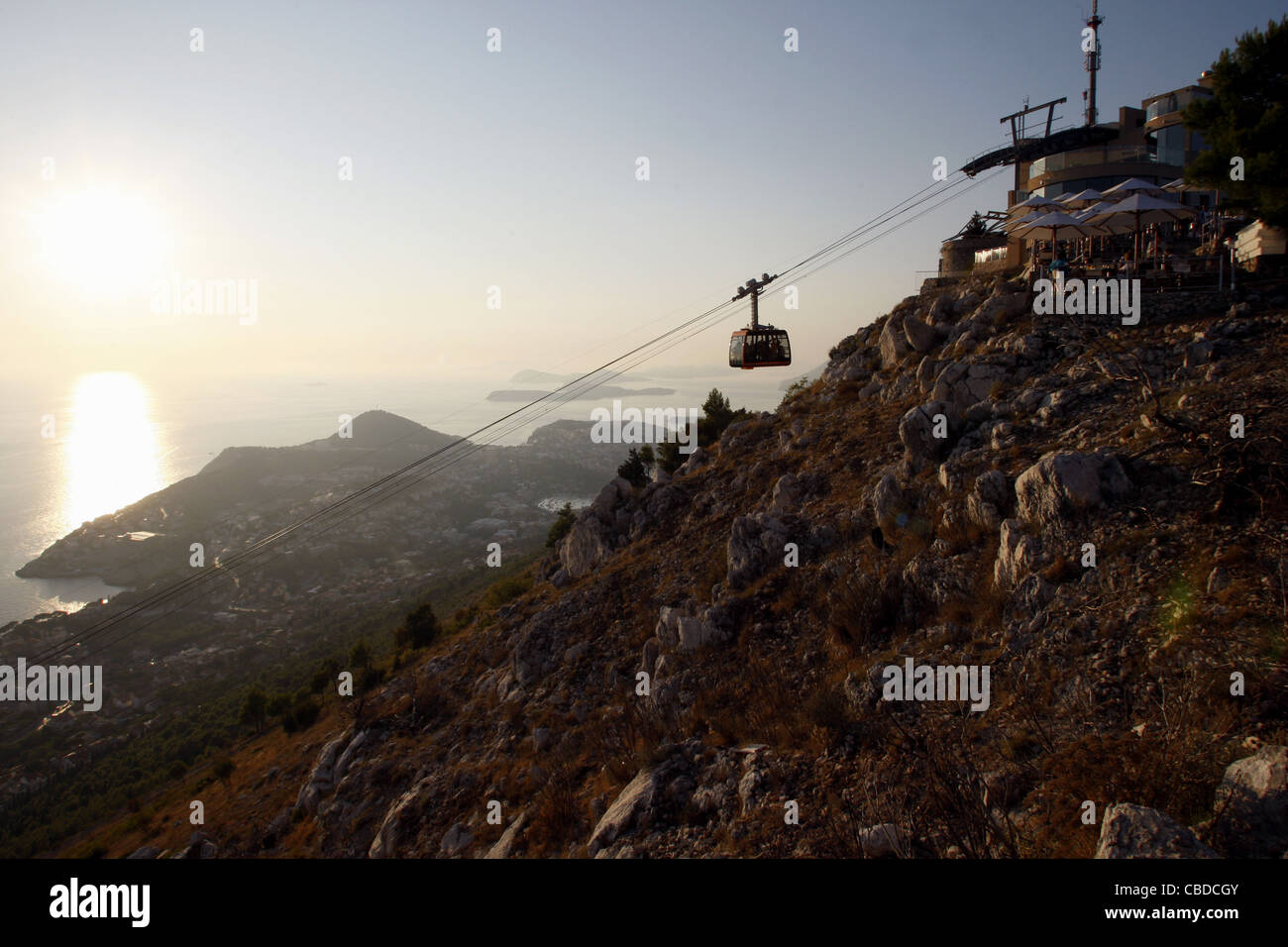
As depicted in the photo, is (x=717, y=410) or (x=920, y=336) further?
(x=717, y=410)

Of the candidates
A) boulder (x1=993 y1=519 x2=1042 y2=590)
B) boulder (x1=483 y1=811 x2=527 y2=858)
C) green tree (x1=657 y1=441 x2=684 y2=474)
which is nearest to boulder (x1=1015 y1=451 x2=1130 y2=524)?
boulder (x1=993 y1=519 x2=1042 y2=590)

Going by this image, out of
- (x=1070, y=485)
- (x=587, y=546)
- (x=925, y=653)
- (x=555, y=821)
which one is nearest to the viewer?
(x=925, y=653)

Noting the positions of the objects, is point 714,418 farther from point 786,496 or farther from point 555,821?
point 555,821

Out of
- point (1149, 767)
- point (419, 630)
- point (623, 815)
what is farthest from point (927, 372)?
point (419, 630)

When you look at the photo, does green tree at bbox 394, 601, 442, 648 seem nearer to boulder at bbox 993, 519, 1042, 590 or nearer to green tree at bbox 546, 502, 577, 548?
green tree at bbox 546, 502, 577, 548

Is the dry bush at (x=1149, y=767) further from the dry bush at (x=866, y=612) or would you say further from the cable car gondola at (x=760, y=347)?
the cable car gondola at (x=760, y=347)

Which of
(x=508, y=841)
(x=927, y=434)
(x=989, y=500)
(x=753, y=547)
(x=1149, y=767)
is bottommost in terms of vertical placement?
(x=508, y=841)
